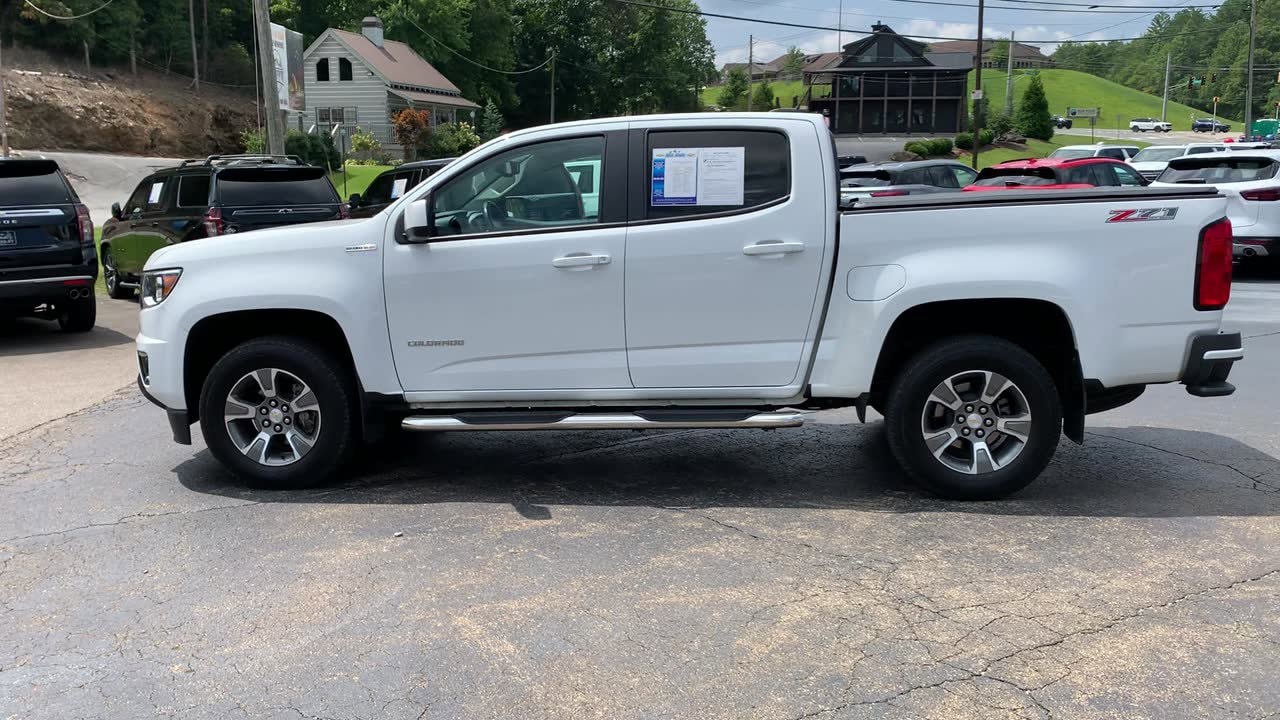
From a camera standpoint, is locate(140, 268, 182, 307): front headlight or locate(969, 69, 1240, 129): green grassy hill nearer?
Answer: locate(140, 268, 182, 307): front headlight

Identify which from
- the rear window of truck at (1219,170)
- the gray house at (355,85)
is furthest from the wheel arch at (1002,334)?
the gray house at (355,85)

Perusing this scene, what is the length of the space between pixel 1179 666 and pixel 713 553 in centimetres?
197

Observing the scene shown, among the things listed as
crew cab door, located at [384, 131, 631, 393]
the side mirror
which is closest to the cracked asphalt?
crew cab door, located at [384, 131, 631, 393]

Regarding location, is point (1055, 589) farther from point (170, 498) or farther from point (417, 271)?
point (170, 498)

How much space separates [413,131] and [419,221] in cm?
5400

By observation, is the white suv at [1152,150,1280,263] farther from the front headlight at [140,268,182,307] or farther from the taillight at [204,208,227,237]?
the front headlight at [140,268,182,307]

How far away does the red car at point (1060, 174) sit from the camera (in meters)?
19.9

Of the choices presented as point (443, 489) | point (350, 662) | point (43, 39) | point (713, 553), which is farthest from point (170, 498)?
point (43, 39)

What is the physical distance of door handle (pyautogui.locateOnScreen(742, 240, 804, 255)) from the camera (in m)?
5.58

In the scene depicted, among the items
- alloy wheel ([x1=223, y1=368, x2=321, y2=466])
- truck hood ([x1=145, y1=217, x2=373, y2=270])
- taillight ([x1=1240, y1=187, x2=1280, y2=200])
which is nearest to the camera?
truck hood ([x1=145, y1=217, x2=373, y2=270])

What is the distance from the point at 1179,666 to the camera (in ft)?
12.7

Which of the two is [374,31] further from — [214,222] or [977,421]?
[977,421]

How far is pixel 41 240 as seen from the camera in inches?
440

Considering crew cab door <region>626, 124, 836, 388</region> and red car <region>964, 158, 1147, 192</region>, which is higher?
red car <region>964, 158, 1147, 192</region>
